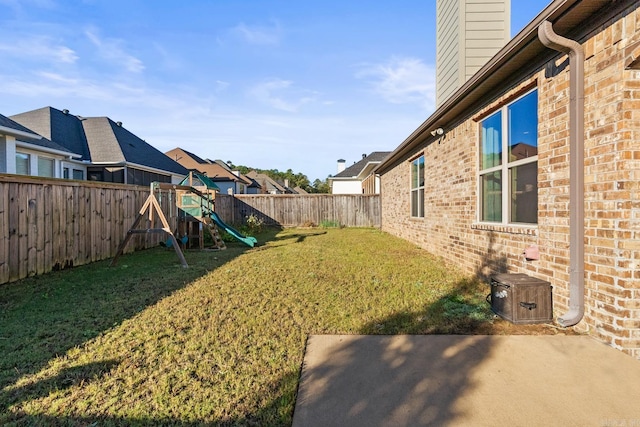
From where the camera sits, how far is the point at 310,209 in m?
17.7

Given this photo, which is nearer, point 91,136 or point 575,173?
point 575,173

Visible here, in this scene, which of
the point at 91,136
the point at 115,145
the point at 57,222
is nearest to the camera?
the point at 57,222

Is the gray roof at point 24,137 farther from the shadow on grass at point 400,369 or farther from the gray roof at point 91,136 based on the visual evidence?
the shadow on grass at point 400,369

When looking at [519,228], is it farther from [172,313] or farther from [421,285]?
[172,313]

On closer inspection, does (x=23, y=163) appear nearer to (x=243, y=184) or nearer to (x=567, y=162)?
(x=567, y=162)

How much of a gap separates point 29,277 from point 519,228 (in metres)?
7.54

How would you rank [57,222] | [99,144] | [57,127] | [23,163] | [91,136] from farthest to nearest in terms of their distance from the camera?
1. [91,136]
2. [99,144]
3. [57,127]
4. [23,163]
5. [57,222]

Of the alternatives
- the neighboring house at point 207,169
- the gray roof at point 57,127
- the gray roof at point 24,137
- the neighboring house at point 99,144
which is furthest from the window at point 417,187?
the neighboring house at point 207,169

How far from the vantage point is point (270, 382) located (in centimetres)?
238

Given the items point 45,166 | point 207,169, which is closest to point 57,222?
point 45,166

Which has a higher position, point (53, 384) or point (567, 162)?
point (567, 162)

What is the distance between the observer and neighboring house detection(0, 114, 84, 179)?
10481 mm

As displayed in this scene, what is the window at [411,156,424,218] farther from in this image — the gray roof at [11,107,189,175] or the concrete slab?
the gray roof at [11,107,189,175]

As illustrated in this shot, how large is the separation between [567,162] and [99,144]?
64.6 feet
